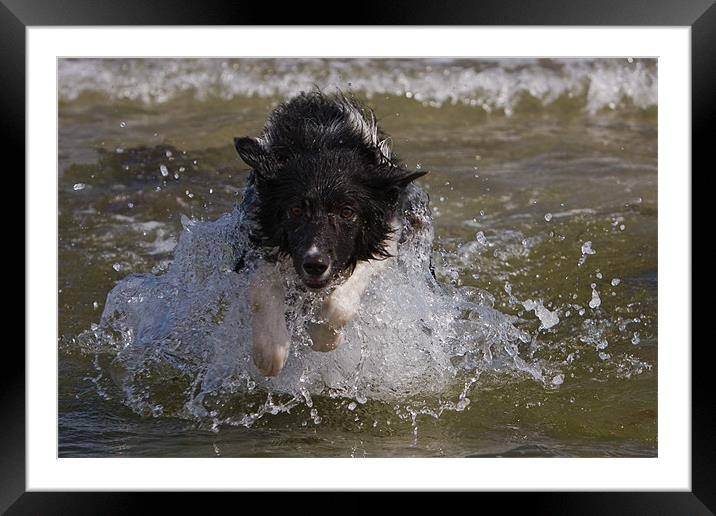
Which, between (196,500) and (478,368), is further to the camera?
(478,368)

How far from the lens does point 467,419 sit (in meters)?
5.87

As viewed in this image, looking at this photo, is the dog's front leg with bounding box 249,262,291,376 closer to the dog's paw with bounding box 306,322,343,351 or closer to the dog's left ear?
the dog's paw with bounding box 306,322,343,351

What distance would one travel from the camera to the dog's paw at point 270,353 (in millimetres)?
5762

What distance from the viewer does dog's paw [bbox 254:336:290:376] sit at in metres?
5.76

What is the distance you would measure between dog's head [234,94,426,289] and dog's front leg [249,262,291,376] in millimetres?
226

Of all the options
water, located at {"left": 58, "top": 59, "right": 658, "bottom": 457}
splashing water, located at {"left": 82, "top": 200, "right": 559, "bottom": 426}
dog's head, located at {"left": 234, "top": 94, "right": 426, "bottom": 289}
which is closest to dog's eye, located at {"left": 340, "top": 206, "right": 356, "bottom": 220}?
dog's head, located at {"left": 234, "top": 94, "right": 426, "bottom": 289}

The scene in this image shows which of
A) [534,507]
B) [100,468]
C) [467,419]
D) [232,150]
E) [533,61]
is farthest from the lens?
[533,61]

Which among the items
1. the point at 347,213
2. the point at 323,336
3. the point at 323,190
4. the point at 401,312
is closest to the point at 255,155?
the point at 323,190

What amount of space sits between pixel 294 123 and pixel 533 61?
8274 mm

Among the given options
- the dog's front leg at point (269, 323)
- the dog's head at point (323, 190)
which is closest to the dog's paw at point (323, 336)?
the dog's front leg at point (269, 323)

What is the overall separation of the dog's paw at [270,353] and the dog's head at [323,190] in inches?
16.0

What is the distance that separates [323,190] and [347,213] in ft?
0.69
